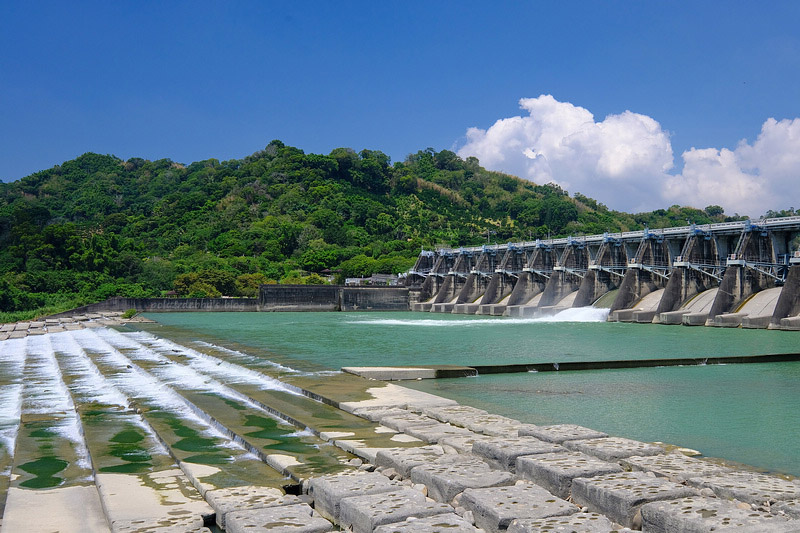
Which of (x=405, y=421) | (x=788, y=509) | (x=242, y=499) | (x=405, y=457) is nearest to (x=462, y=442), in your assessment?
(x=405, y=457)

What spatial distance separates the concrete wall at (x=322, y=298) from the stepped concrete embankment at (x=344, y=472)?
2294 inches

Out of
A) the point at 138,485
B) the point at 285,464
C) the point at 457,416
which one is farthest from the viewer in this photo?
the point at 457,416

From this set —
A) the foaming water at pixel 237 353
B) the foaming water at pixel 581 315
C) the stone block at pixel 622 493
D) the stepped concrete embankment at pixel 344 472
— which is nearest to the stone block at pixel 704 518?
the stepped concrete embankment at pixel 344 472

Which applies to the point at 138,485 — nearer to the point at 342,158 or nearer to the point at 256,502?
the point at 256,502

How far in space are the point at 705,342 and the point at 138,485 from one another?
27553 mm

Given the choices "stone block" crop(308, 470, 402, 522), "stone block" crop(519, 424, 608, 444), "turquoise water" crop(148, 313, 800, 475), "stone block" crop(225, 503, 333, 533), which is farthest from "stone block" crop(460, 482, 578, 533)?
"turquoise water" crop(148, 313, 800, 475)

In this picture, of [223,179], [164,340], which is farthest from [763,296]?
[223,179]

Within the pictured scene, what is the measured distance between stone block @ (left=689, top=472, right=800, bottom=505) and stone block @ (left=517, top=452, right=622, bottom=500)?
0.76 meters

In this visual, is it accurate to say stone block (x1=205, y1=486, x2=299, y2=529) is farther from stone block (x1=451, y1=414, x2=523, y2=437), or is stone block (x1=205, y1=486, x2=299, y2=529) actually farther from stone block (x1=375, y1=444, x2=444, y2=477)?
stone block (x1=451, y1=414, x2=523, y2=437)

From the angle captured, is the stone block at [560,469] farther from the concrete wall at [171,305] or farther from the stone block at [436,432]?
the concrete wall at [171,305]

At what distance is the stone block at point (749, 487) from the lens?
5.34m

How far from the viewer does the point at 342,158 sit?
15125 centimetres

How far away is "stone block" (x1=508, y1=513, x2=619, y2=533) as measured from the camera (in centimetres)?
465

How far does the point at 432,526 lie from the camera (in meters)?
4.77
